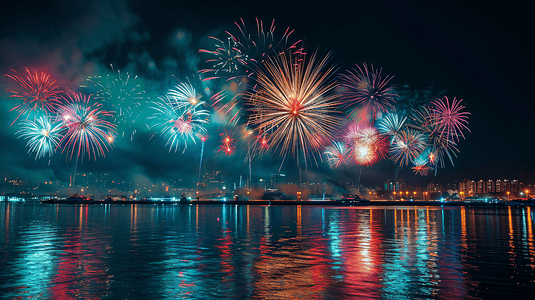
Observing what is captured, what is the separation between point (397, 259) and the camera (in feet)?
71.5

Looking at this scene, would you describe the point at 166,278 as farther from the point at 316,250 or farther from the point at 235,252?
the point at 316,250

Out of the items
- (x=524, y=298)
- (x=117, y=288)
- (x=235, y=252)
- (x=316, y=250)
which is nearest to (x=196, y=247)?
(x=235, y=252)

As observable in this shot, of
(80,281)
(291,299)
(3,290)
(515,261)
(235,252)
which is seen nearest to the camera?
(291,299)

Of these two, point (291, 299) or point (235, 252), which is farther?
point (235, 252)

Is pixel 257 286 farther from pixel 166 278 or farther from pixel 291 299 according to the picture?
pixel 166 278

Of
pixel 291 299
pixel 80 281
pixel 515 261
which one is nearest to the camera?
pixel 291 299

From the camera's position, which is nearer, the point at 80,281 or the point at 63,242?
the point at 80,281

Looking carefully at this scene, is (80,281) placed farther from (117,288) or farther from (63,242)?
(63,242)

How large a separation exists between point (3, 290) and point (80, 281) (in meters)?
2.78

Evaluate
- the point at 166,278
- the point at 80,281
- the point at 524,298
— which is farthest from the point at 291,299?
the point at 80,281

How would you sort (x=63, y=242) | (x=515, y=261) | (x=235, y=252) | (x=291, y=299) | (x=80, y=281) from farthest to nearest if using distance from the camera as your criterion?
(x=63, y=242), (x=235, y=252), (x=515, y=261), (x=80, y=281), (x=291, y=299)

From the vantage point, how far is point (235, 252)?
2484 cm

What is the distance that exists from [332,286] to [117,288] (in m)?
8.86

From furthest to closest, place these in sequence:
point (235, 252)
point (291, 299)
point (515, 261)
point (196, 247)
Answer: point (196, 247)
point (235, 252)
point (515, 261)
point (291, 299)
